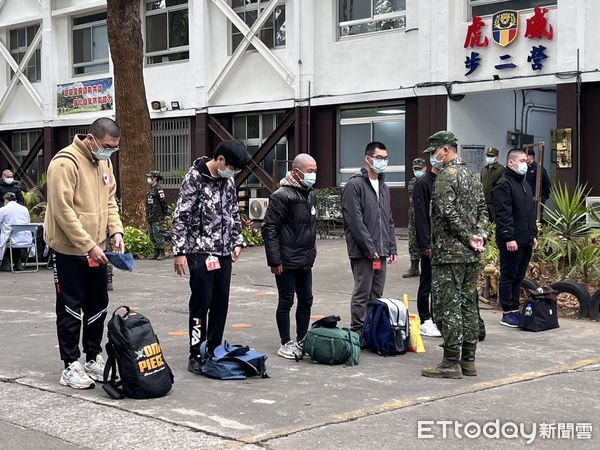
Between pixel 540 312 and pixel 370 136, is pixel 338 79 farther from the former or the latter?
pixel 540 312

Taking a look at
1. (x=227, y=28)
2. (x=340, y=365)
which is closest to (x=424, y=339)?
(x=340, y=365)

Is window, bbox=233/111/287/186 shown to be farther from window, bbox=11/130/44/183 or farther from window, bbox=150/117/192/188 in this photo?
window, bbox=11/130/44/183

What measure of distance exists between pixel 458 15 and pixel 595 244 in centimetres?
1032

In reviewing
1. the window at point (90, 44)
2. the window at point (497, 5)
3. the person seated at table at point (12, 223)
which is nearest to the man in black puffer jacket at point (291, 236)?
the person seated at table at point (12, 223)

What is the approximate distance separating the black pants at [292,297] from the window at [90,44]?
2311cm

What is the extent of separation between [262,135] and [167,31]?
5.08m

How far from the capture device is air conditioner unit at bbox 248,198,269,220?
2436 centimetres

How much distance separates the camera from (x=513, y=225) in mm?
9586

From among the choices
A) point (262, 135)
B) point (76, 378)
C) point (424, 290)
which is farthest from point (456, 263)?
point (262, 135)

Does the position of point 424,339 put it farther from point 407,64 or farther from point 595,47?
point 407,64

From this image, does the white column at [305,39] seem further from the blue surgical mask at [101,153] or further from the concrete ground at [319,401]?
the blue surgical mask at [101,153]

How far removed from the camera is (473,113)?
21516 mm

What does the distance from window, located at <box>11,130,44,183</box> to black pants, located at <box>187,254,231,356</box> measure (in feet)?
87.2

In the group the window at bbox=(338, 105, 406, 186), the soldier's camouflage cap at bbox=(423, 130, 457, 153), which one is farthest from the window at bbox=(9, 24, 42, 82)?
the soldier's camouflage cap at bbox=(423, 130, 457, 153)
